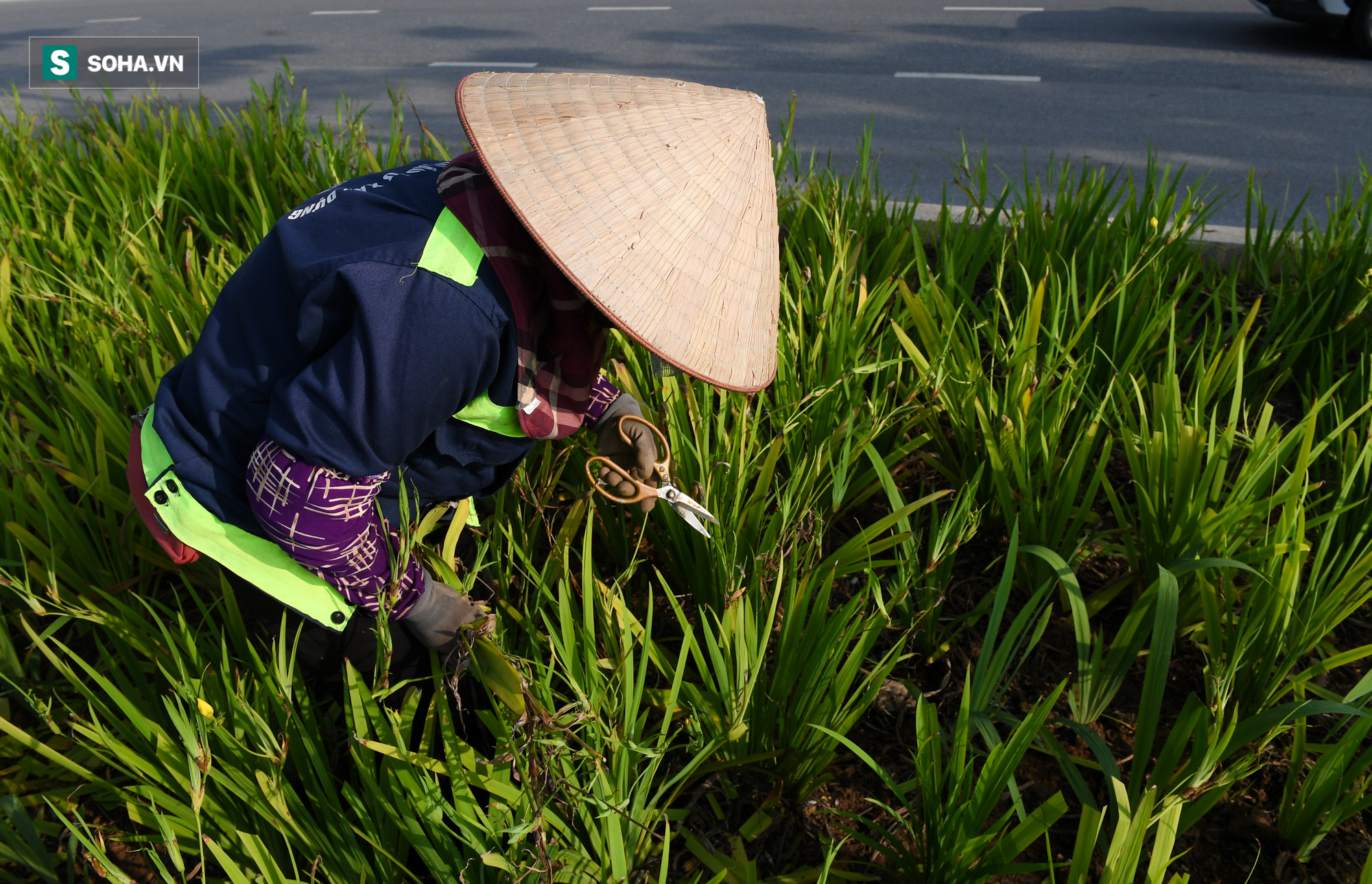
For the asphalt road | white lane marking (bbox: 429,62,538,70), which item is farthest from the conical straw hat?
white lane marking (bbox: 429,62,538,70)

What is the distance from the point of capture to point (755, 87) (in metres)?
5.90

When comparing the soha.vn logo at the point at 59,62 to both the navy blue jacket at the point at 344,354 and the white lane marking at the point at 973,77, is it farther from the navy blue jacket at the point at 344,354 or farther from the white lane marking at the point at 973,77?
the navy blue jacket at the point at 344,354

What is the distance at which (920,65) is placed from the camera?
6.22 m

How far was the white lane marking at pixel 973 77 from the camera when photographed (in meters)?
5.86

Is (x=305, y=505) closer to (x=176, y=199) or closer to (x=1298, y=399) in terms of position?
(x=176, y=199)

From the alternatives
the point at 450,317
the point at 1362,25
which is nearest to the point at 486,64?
the point at 1362,25

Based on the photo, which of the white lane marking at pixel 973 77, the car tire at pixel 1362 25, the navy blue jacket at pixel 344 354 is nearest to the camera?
the navy blue jacket at pixel 344 354

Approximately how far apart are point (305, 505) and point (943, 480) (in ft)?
4.04

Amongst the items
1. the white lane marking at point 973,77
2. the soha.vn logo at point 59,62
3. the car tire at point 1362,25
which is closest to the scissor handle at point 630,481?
the white lane marking at point 973,77

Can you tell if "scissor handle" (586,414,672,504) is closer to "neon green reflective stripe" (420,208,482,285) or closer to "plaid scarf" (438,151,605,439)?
"plaid scarf" (438,151,605,439)

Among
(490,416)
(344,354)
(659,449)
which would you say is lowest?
(659,449)

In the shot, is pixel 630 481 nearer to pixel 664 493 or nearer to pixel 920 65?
pixel 664 493

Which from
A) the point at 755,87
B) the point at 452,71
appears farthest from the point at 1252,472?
the point at 452,71

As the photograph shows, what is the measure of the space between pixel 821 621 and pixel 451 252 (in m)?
0.69
